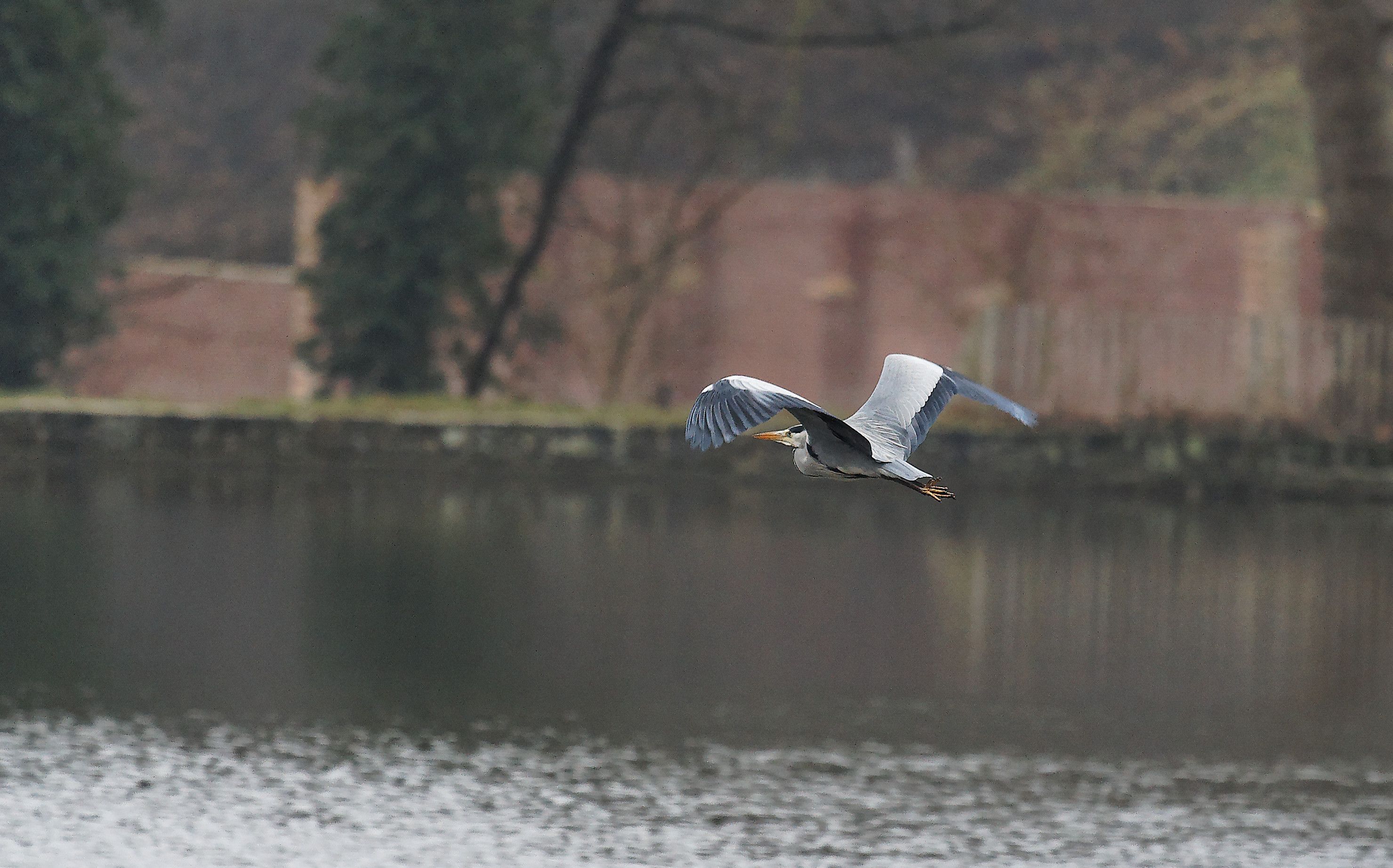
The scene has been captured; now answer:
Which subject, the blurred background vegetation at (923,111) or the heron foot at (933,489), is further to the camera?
the blurred background vegetation at (923,111)

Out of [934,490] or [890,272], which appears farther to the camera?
[890,272]

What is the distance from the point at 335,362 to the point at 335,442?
4.03 m

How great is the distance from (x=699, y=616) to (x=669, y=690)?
2305 mm

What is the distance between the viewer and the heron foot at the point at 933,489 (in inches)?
157

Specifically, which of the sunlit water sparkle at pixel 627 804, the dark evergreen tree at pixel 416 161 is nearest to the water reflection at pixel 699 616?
the sunlit water sparkle at pixel 627 804

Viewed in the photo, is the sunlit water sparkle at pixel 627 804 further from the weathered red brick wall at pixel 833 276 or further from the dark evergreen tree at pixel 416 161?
the weathered red brick wall at pixel 833 276

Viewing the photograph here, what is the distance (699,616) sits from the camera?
14.5m

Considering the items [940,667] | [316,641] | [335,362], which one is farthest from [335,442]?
[940,667]

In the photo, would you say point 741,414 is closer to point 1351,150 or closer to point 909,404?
point 909,404

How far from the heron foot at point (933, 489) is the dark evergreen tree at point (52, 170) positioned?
23.1 meters

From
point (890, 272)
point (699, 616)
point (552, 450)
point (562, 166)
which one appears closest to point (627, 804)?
point (699, 616)

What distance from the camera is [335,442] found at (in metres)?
23.3

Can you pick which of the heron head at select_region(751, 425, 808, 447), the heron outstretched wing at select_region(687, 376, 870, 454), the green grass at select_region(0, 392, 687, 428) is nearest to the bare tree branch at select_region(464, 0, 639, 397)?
the green grass at select_region(0, 392, 687, 428)

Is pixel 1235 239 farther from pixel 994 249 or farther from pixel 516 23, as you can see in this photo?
pixel 516 23
